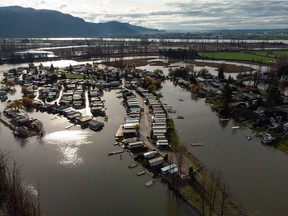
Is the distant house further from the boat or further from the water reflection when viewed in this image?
the boat

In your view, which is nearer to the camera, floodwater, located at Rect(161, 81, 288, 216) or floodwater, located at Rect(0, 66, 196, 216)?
floodwater, located at Rect(0, 66, 196, 216)

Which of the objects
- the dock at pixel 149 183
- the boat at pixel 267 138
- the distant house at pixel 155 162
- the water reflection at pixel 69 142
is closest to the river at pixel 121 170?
the water reflection at pixel 69 142

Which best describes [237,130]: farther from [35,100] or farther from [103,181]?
[35,100]

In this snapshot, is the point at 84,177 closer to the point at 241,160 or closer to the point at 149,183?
the point at 149,183

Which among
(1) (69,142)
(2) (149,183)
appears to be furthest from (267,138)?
(1) (69,142)

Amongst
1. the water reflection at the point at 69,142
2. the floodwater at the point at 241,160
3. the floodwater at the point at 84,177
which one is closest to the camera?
the floodwater at the point at 84,177

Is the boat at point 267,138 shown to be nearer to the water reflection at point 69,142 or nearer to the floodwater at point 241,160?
the floodwater at point 241,160

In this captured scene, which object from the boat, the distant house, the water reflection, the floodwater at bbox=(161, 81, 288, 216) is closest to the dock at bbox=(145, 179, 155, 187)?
the distant house
